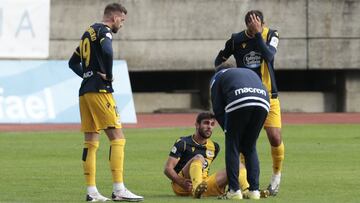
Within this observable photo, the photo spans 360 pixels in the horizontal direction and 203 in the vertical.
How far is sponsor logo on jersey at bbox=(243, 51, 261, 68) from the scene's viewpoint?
1261 cm

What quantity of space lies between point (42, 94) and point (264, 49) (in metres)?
15.4

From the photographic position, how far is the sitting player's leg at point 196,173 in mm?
11781

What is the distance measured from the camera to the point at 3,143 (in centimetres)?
2091

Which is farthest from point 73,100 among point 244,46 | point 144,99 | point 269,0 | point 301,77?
Answer: point 244,46

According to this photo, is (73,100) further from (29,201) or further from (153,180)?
(29,201)

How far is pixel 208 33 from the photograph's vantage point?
105 feet

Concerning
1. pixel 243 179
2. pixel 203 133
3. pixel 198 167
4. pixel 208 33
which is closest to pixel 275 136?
pixel 243 179

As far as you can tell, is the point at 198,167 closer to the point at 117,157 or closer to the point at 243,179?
the point at 243,179

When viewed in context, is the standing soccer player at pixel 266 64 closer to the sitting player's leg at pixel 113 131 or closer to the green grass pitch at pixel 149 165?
the green grass pitch at pixel 149 165

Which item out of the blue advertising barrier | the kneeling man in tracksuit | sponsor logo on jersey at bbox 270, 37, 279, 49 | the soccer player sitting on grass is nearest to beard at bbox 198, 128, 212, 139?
the soccer player sitting on grass

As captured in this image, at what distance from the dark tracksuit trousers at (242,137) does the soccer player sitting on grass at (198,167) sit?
36 cm

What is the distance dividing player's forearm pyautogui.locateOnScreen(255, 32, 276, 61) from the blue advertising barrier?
14835mm

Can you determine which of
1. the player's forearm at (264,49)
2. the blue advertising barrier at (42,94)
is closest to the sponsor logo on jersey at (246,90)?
the player's forearm at (264,49)

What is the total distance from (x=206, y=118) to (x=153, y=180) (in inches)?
92.2
